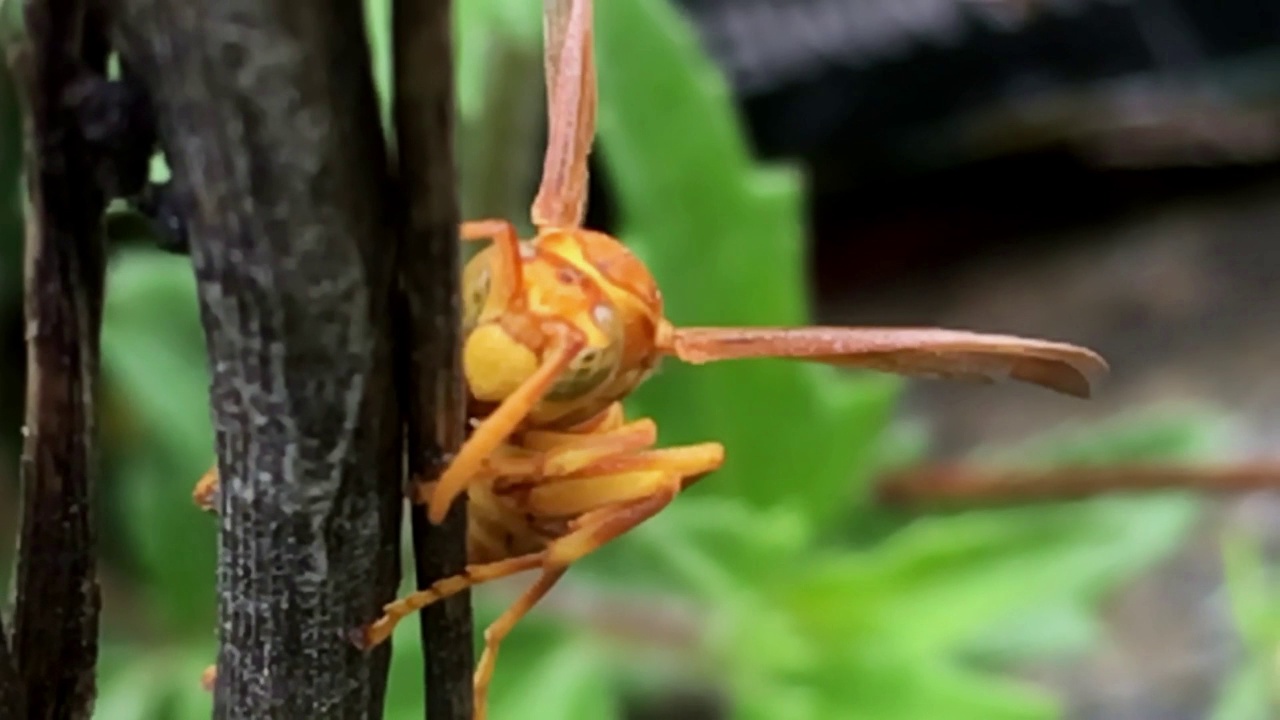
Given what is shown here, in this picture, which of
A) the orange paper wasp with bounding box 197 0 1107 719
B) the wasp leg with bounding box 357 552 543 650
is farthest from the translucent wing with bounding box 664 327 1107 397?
the wasp leg with bounding box 357 552 543 650

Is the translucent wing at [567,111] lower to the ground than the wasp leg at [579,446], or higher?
higher

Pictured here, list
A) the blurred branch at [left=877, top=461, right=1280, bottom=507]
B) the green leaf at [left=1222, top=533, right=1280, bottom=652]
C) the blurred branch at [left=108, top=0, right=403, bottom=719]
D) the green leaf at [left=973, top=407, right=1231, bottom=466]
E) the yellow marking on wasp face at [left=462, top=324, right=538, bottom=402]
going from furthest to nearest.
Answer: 1. the green leaf at [left=973, top=407, right=1231, bottom=466]
2. the blurred branch at [left=877, top=461, right=1280, bottom=507]
3. the green leaf at [left=1222, top=533, right=1280, bottom=652]
4. the yellow marking on wasp face at [left=462, top=324, right=538, bottom=402]
5. the blurred branch at [left=108, top=0, right=403, bottom=719]

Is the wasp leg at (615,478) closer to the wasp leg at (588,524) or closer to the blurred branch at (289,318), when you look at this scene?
the wasp leg at (588,524)

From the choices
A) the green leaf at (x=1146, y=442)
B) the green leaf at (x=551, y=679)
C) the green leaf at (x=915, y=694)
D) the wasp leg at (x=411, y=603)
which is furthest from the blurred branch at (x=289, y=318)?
the green leaf at (x=1146, y=442)

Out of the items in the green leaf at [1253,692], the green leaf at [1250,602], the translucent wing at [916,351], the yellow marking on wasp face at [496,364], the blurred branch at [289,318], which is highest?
the green leaf at [1250,602]

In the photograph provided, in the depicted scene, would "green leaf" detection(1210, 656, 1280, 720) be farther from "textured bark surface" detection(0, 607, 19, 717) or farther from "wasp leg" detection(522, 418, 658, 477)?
"textured bark surface" detection(0, 607, 19, 717)

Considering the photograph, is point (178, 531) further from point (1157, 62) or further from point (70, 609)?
point (1157, 62)
